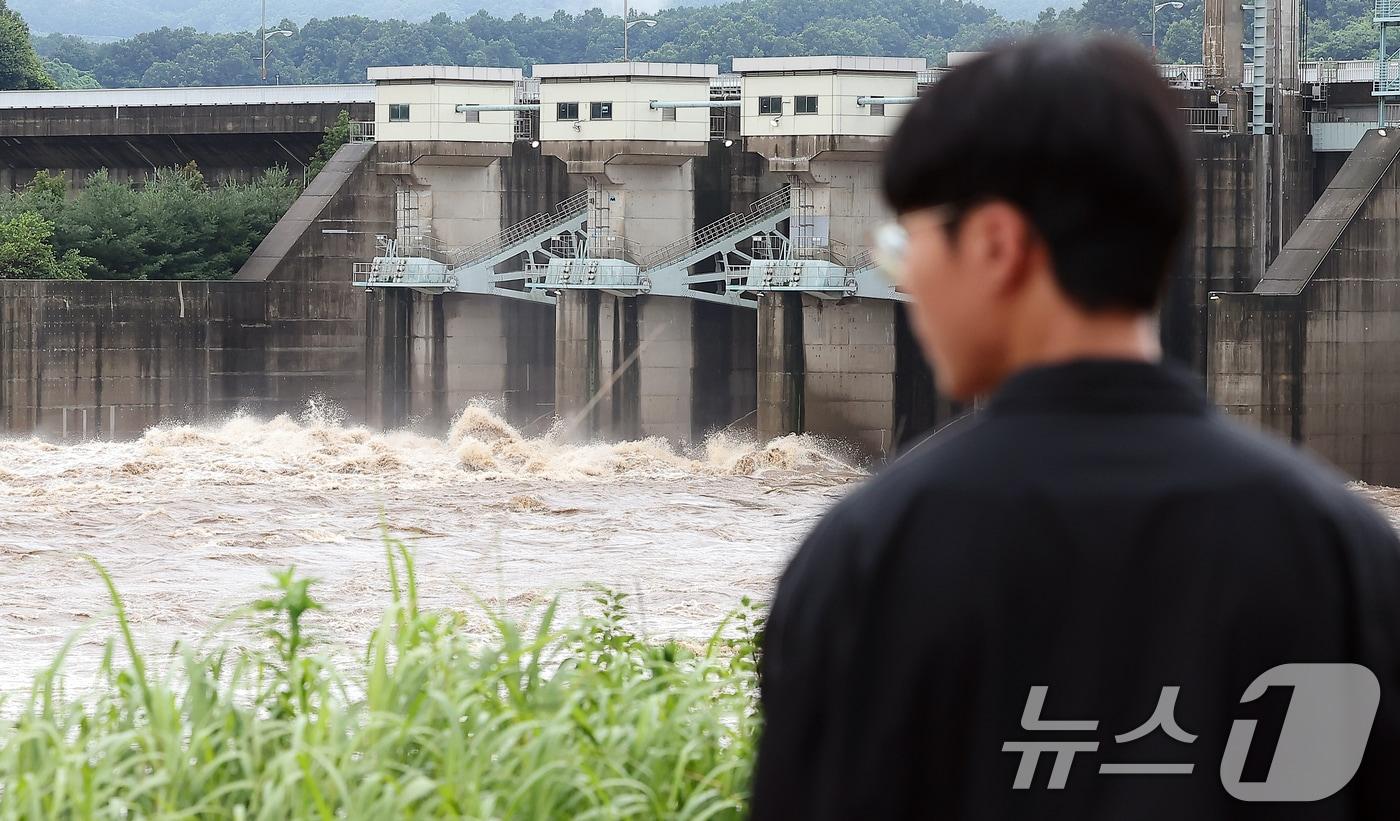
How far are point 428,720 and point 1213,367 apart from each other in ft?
80.7

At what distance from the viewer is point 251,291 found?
119 ft

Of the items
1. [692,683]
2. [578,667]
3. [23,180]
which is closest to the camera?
[692,683]

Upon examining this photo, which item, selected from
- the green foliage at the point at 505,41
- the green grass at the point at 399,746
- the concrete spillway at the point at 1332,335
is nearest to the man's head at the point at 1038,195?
the green grass at the point at 399,746

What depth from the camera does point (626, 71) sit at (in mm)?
35219

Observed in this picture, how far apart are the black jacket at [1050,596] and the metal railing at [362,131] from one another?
38.8 m

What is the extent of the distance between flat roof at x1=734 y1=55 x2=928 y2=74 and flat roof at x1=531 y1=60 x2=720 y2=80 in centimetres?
90

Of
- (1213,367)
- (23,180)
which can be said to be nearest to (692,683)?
(1213,367)

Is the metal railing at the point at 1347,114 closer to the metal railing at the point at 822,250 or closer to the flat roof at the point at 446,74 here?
the metal railing at the point at 822,250

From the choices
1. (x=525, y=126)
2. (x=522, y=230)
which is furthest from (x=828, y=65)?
(x=522, y=230)

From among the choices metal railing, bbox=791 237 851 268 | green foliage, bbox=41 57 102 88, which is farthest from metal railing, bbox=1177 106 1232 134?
green foliage, bbox=41 57 102 88

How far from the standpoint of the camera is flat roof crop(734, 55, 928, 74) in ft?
111

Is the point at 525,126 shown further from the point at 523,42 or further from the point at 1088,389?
the point at 523,42

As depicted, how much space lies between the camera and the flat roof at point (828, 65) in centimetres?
3375

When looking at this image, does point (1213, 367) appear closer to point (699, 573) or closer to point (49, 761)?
point (699, 573)
